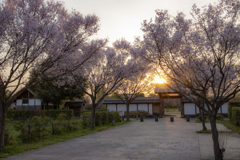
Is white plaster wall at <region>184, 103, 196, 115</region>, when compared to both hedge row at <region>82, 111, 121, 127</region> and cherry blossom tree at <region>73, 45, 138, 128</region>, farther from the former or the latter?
cherry blossom tree at <region>73, 45, 138, 128</region>

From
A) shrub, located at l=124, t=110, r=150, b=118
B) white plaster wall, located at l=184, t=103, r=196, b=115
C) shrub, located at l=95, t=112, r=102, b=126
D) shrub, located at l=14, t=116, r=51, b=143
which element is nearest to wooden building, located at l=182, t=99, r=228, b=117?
white plaster wall, located at l=184, t=103, r=196, b=115

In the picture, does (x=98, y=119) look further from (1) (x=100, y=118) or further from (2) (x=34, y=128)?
(2) (x=34, y=128)

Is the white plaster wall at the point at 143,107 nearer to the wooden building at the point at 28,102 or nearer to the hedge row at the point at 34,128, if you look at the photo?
the wooden building at the point at 28,102

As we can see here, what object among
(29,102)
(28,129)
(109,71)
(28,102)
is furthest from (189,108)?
(28,102)

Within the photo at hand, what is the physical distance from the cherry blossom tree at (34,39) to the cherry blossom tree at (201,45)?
13.6ft

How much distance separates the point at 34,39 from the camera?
8438 millimetres

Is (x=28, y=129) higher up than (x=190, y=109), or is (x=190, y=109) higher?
(x=28, y=129)

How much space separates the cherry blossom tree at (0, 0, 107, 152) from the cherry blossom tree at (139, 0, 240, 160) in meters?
4.14

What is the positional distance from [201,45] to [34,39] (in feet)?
22.3

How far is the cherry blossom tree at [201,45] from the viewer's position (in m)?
7.02

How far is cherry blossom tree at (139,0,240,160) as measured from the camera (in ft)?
23.0

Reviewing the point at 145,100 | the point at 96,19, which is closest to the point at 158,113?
the point at 145,100

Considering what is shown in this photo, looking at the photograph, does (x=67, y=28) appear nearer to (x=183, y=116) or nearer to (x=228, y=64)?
(x=228, y=64)

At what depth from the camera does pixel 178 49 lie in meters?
7.88
